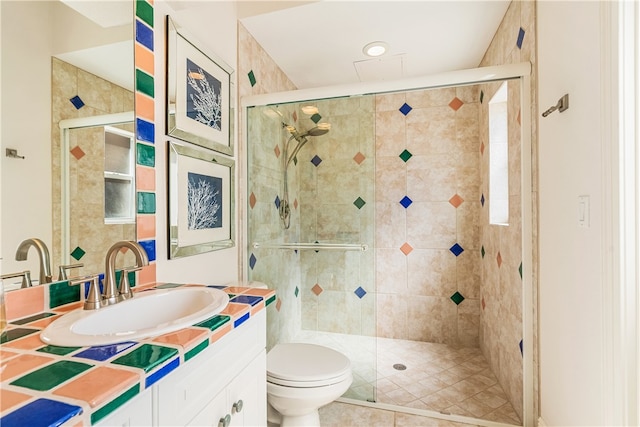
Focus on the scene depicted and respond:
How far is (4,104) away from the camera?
2.40 ft

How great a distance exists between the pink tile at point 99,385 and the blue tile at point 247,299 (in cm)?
42

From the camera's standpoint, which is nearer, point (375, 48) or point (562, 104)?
point (562, 104)

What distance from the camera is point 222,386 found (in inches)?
31.9

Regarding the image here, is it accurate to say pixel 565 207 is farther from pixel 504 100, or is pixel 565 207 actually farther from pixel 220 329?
pixel 220 329

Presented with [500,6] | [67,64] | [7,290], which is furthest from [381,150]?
[7,290]

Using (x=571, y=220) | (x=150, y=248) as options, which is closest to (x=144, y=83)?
(x=150, y=248)

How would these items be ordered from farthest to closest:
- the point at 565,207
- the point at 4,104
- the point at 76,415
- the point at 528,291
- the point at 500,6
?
the point at 500,6
the point at 528,291
the point at 565,207
the point at 4,104
the point at 76,415

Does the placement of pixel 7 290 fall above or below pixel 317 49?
below

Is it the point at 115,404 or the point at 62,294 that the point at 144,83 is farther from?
the point at 115,404

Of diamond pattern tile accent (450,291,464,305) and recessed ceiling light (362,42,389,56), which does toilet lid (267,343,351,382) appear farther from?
recessed ceiling light (362,42,389,56)

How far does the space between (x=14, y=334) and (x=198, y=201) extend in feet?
2.72

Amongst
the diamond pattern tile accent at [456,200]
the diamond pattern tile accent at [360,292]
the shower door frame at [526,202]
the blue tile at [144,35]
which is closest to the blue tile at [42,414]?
the blue tile at [144,35]

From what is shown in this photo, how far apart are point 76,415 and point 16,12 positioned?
3.14 ft

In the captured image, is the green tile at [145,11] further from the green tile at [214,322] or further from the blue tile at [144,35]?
the green tile at [214,322]
